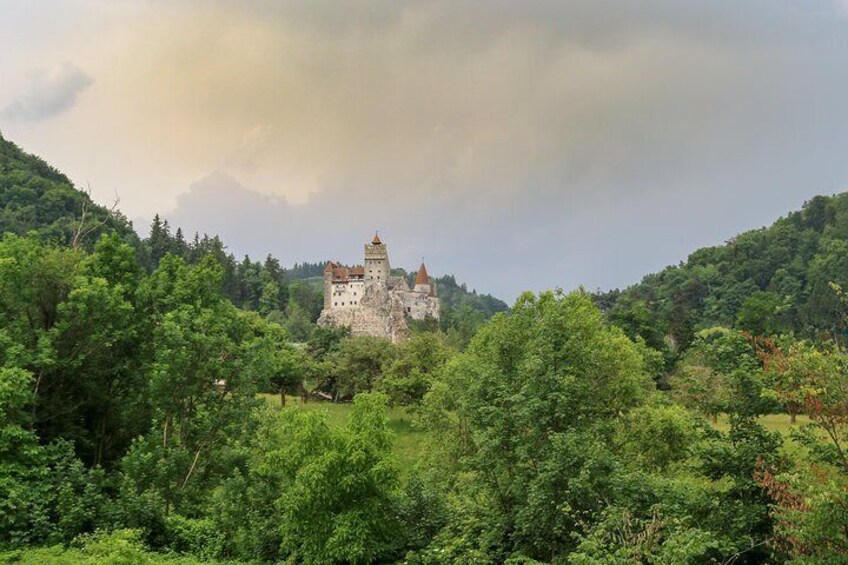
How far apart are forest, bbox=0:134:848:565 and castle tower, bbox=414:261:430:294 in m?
99.6

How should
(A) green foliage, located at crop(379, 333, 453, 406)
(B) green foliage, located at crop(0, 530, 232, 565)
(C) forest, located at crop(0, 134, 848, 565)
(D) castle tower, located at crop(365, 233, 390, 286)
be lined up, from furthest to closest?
(D) castle tower, located at crop(365, 233, 390, 286), (A) green foliage, located at crop(379, 333, 453, 406), (B) green foliage, located at crop(0, 530, 232, 565), (C) forest, located at crop(0, 134, 848, 565)

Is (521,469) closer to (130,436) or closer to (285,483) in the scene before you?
(285,483)

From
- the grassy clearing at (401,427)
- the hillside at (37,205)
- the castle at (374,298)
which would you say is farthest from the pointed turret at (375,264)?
the grassy clearing at (401,427)

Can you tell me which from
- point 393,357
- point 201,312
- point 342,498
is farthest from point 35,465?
point 393,357

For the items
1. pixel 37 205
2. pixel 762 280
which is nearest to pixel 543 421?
pixel 37 205

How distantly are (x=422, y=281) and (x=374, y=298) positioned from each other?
666 inches

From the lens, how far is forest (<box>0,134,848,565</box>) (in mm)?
12172

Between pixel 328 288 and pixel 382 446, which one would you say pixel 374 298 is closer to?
pixel 328 288

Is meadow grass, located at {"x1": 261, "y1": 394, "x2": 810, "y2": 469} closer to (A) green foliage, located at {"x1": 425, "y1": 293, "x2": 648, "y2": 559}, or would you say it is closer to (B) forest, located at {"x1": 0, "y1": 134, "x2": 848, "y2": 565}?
(B) forest, located at {"x1": 0, "y1": 134, "x2": 848, "y2": 565}

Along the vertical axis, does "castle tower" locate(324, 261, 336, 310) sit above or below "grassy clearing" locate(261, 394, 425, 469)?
above

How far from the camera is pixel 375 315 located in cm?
11362

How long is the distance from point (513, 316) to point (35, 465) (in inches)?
636

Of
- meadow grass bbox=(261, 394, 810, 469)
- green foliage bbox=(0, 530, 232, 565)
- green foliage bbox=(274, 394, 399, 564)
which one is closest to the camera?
green foliage bbox=(0, 530, 232, 565)

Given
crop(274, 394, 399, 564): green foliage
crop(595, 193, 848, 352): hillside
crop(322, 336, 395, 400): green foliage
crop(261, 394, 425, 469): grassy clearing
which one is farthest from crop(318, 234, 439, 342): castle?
crop(274, 394, 399, 564): green foliage
